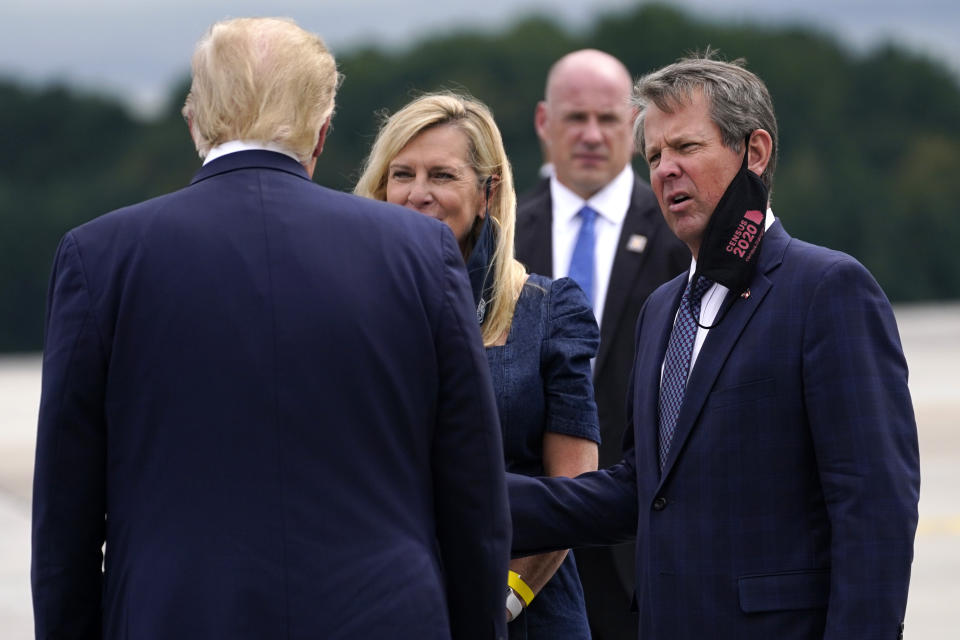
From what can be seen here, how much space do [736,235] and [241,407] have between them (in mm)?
1073

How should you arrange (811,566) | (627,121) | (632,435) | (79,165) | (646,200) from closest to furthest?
1. (811,566)
2. (632,435)
3. (646,200)
4. (627,121)
5. (79,165)

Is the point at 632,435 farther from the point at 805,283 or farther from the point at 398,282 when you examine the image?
the point at 398,282

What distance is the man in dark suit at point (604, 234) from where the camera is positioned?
4324 mm

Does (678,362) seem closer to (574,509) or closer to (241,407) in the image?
(574,509)

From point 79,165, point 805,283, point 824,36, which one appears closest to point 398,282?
point 805,283

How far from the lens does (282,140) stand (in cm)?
238

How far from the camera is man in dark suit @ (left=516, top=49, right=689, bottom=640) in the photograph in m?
4.32

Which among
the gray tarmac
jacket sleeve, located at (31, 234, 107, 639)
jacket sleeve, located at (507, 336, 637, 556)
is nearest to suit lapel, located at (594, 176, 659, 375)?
jacket sleeve, located at (507, 336, 637, 556)

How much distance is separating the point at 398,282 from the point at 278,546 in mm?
463

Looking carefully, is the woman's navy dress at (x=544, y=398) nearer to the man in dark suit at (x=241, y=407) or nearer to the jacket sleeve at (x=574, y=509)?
the jacket sleeve at (x=574, y=509)

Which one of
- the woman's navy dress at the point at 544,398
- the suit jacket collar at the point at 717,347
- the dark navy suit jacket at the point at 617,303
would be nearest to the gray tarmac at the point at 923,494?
the dark navy suit jacket at the point at 617,303

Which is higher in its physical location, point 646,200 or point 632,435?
point 646,200

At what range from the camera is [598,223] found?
512 cm

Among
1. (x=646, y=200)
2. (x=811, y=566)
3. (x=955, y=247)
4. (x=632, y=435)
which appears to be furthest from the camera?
(x=955, y=247)
